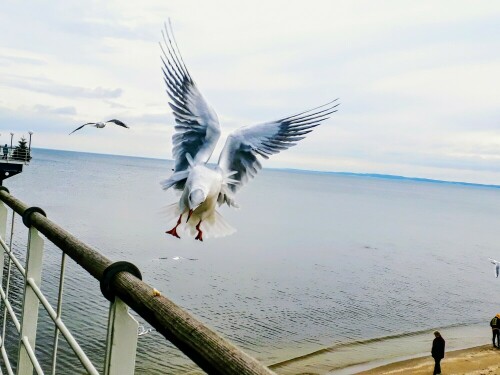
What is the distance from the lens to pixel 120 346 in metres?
1.16

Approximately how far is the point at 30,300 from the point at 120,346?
1.01m

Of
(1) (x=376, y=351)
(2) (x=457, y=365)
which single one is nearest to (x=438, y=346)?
(2) (x=457, y=365)

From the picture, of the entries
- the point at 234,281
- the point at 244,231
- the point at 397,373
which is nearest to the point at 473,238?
the point at 244,231

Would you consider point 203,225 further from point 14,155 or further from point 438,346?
point 14,155

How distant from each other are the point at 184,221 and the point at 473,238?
63163 mm

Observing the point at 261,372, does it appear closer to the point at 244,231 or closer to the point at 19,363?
the point at 19,363

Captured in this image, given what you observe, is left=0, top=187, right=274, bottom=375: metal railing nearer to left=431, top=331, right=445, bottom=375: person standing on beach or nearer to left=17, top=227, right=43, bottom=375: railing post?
left=17, top=227, right=43, bottom=375: railing post

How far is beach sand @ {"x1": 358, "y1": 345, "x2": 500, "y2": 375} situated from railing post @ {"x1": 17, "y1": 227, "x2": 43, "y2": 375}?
15.6 metres

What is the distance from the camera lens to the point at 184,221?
2045mm

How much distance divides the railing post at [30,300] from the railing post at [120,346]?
2.98 ft

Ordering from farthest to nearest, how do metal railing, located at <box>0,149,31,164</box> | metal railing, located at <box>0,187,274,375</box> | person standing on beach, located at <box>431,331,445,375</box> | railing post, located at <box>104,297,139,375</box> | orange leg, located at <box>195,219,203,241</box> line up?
metal railing, located at <box>0,149,31,164</box> < person standing on beach, located at <box>431,331,445,375</box> < orange leg, located at <box>195,219,203,241</box> < railing post, located at <box>104,297,139,375</box> < metal railing, located at <box>0,187,274,375</box>

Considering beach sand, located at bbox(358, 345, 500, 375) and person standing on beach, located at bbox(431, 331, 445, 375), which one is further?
beach sand, located at bbox(358, 345, 500, 375)

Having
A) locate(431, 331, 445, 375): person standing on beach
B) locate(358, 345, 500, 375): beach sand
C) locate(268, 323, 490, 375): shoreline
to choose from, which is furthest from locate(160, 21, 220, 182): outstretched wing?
locate(358, 345, 500, 375): beach sand

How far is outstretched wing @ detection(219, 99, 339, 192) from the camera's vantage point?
2197 mm
